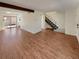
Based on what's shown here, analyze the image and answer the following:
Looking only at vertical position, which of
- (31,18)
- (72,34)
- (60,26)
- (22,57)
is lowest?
(22,57)

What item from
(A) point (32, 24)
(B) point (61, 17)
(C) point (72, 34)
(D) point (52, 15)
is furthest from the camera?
(D) point (52, 15)

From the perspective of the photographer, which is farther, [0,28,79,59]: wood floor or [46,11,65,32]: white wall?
[46,11,65,32]: white wall

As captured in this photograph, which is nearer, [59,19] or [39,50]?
[39,50]

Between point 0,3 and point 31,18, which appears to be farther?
point 31,18

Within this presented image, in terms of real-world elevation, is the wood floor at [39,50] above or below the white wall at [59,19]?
below

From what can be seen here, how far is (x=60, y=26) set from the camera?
12.3 metres

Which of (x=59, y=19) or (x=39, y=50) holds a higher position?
(x=59, y=19)

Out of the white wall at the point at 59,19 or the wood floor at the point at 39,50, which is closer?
the wood floor at the point at 39,50

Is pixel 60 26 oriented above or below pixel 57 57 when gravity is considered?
above

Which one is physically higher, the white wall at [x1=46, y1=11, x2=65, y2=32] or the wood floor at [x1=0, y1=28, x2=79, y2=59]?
the white wall at [x1=46, y1=11, x2=65, y2=32]

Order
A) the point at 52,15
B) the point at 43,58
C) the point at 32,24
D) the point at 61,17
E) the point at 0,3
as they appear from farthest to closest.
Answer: the point at 52,15, the point at 61,17, the point at 32,24, the point at 0,3, the point at 43,58

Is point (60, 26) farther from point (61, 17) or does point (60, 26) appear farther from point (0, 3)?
point (0, 3)

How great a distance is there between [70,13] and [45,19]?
5.52 meters

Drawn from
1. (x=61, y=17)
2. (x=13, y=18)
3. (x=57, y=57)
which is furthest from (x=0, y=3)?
(x=13, y=18)
